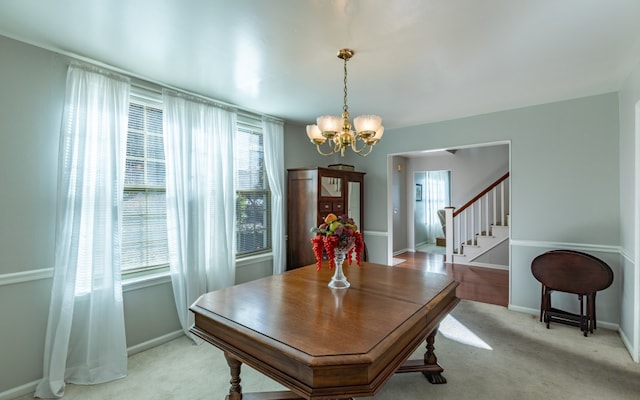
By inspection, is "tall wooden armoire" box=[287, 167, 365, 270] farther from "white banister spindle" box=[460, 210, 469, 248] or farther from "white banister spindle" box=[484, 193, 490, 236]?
"white banister spindle" box=[484, 193, 490, 236]

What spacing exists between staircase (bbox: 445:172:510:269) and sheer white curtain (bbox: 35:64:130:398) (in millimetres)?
5930

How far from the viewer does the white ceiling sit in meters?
1.71

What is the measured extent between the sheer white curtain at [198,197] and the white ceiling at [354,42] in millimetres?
317

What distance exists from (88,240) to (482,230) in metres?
6.51

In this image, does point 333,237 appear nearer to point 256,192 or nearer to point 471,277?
point 256,192

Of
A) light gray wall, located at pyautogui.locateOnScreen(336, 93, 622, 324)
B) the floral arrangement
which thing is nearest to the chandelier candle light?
the floral arrangement

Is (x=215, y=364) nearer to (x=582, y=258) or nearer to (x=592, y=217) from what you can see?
(x=582, y=258)

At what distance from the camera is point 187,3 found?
166cm

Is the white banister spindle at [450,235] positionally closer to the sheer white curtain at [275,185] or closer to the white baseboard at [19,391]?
the sheer white curtain at [275,185]

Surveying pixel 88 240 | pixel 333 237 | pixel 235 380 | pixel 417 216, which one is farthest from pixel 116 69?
pixel 417 216

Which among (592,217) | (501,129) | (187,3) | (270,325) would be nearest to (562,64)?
(501,129)

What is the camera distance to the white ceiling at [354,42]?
5.62 feet

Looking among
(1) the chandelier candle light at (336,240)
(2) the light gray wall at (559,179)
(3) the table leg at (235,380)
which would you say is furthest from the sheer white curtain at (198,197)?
(2) the light gray wall at (559,179)

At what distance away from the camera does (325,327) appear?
54.0 inches
